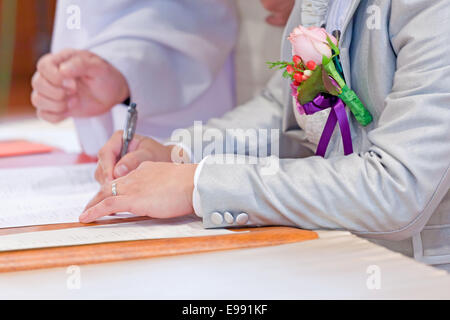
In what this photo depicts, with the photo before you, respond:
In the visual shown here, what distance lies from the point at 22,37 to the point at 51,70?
3998mm

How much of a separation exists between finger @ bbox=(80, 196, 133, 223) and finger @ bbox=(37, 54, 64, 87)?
0.62 m

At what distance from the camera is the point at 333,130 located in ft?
3.22

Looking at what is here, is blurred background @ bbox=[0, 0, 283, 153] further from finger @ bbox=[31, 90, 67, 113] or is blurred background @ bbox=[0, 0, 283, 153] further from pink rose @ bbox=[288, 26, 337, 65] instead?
pink rose @ bbox=[288, 26, 337, 65]

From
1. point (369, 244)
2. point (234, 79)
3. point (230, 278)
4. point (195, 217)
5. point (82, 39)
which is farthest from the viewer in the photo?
point (234, 79)

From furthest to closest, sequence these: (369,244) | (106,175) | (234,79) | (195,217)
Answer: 1. (234,79)
2. (106,175)
3. (195,217)
4. (369,244)

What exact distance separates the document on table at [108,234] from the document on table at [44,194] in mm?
75

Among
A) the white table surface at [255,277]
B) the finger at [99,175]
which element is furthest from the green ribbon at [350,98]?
the finger at [99,175]

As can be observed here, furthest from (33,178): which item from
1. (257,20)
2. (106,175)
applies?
(257,20)

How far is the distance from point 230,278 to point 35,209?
41cm

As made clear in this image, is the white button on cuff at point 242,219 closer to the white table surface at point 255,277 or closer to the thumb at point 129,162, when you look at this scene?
the white table surface at point 255,277

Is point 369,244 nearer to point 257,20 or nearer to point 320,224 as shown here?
point 320,224

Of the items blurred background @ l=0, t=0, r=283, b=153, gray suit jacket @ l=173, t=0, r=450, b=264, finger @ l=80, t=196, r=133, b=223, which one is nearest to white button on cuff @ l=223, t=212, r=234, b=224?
gray suit jacket @ l=173, t=0, r=450, b=264

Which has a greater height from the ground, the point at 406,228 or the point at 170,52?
the point at 170,52

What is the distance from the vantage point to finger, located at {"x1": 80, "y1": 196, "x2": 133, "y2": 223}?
0.86 meters
